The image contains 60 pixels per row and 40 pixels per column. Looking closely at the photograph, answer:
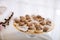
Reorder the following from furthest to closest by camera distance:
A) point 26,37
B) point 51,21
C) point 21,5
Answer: point 21,5 → point 51,21 → point 26,37

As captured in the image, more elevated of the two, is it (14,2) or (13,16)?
(14,2)

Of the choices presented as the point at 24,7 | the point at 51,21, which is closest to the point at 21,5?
the point at 24,7

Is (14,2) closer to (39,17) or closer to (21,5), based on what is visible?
Result: (21,5)

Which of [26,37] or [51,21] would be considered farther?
[51,21]

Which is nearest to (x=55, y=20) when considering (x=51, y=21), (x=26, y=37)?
(x=51, y=21)

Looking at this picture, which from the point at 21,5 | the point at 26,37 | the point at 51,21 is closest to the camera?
the point at 26,37

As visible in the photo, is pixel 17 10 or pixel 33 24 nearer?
pixel 33 24

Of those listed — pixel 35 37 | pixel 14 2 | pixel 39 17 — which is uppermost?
pixel 14 2
